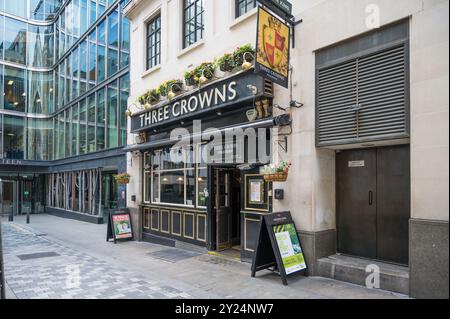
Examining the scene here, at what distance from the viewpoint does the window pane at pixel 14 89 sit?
83.2 ft

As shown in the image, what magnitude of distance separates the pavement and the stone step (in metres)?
0.13

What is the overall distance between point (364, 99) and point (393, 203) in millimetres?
2076

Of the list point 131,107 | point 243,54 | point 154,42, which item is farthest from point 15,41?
point 243,54

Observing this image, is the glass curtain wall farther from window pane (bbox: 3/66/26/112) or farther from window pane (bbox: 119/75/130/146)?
window pane (bbox: 119/75/130/146)

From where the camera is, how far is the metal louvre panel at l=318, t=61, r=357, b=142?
667 centimetres

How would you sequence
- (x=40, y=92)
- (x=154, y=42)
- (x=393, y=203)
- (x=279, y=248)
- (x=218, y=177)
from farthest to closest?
(x=40, y=92)
(x=154, y=42)
(x=218, y=177)
(x=279, y=248)
(x=393, y=203)

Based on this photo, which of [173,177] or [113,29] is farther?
[113,29]

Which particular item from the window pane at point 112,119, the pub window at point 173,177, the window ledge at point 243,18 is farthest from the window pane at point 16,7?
the window ledge at point 243,18

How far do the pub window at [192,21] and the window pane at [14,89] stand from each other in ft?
66.2

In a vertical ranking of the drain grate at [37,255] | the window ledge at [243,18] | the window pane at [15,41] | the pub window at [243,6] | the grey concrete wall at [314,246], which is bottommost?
the drain grate at [37,255]

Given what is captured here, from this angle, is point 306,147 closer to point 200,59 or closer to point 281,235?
point 281,235

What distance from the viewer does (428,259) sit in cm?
534

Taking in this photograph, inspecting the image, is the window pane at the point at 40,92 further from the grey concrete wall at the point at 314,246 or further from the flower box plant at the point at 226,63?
the grey concrete wall at the point at 314,246

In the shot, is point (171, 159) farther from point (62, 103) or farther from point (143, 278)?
point (62, 103)
